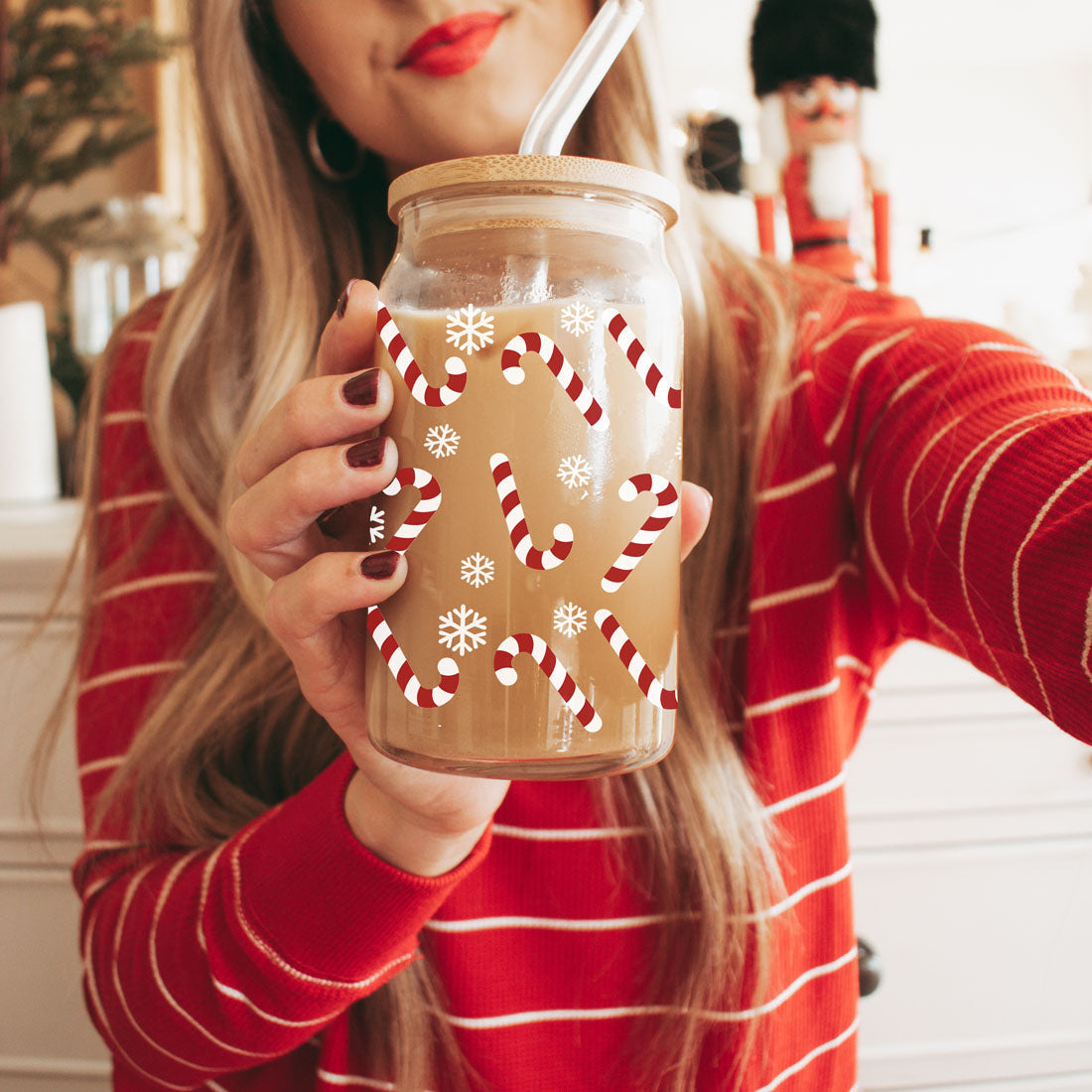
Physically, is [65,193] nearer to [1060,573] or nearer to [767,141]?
[767,141]

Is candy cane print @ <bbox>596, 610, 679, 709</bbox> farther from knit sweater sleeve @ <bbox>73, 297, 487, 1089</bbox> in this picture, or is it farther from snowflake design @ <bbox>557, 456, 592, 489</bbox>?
knit sweater sleeve @ <bbox>73, 297, 487, 1089</bbox>

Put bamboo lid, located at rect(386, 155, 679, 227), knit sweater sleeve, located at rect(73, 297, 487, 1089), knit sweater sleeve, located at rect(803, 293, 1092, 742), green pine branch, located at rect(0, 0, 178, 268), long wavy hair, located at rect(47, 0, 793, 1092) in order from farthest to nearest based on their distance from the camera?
1. green pine branch, located at rect(0, 0, 178, 268)
2. long wavy hair, located at rect(47, 0, 793, 1092)
3. knit sweater sleeve, located at rect(73, 297, 487, 1089)
4. knit sweater sleeve, located at rect(803, 293, 1092, 742)
5. bamboo lid, located at rect(386, 155, 679, 227)

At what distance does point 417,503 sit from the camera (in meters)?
0.44

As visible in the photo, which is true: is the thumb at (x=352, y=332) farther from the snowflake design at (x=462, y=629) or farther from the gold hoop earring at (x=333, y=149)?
the gold hoop earring at (x=333, y=149)

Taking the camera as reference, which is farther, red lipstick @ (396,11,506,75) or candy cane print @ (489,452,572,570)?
red lipstick @ (396,11,506,75)

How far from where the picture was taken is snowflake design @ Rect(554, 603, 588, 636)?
1.45ft

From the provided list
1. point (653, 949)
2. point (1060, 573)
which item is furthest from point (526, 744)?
point (653, 949)

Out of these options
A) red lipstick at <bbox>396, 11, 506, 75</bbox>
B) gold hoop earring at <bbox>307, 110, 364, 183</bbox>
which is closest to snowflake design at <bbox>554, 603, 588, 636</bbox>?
red lipstick at <bbox>396, 11, 506, 75</bbox>

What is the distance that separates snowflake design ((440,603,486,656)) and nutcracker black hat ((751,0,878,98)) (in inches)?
43.3

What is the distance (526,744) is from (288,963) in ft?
1.01

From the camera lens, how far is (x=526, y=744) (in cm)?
44

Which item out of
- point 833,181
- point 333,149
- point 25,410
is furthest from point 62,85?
point 833,181

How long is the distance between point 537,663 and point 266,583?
1.33ft

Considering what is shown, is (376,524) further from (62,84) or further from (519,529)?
(62,84)
